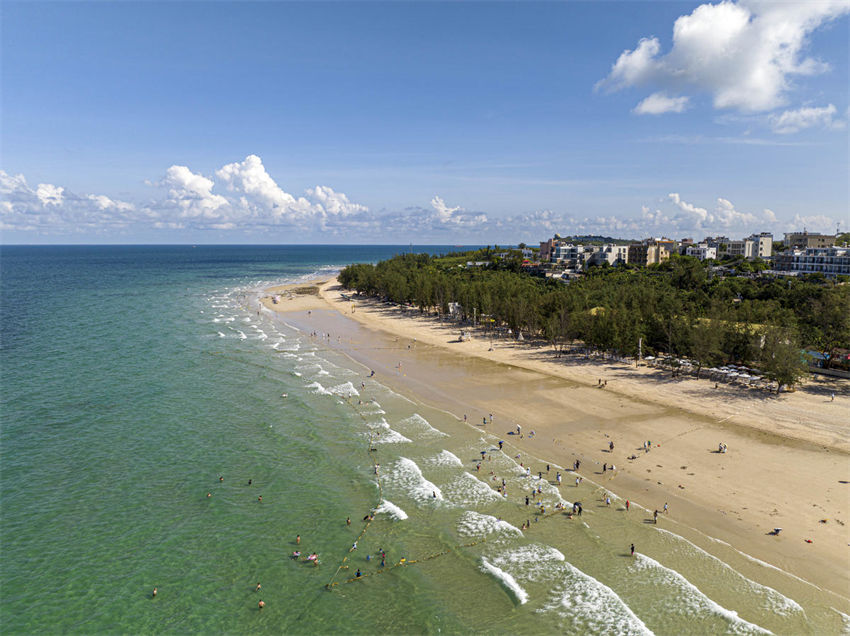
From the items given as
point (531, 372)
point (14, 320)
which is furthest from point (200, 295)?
point (531, 372)

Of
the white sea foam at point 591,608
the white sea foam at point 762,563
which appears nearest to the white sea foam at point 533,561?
the white sea foam at point 591,608

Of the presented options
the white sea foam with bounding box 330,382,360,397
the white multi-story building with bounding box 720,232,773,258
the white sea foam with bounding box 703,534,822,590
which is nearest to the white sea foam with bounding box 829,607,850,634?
the white sea foam with bounding box 703,534,822,590

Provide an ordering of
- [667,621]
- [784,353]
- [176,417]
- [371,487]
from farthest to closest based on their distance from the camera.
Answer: [784,353]
[176,417]
[371,487]
[667,621]

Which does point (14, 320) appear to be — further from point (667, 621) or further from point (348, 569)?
point (667, 621)

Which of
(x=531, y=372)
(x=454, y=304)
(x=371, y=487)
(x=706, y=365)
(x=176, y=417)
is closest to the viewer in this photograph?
(x=371, y=487)

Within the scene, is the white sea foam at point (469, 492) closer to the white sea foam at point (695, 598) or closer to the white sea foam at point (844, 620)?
the white sea foam at point (695, 598)

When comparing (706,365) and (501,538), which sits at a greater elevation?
(706,365)

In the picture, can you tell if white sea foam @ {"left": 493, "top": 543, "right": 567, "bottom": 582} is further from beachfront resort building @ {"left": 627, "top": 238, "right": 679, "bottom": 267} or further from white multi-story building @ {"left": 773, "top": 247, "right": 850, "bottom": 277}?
beachfront resort building @ {"left": 627, "top": 238, "right": 679, "bottom": 267}
